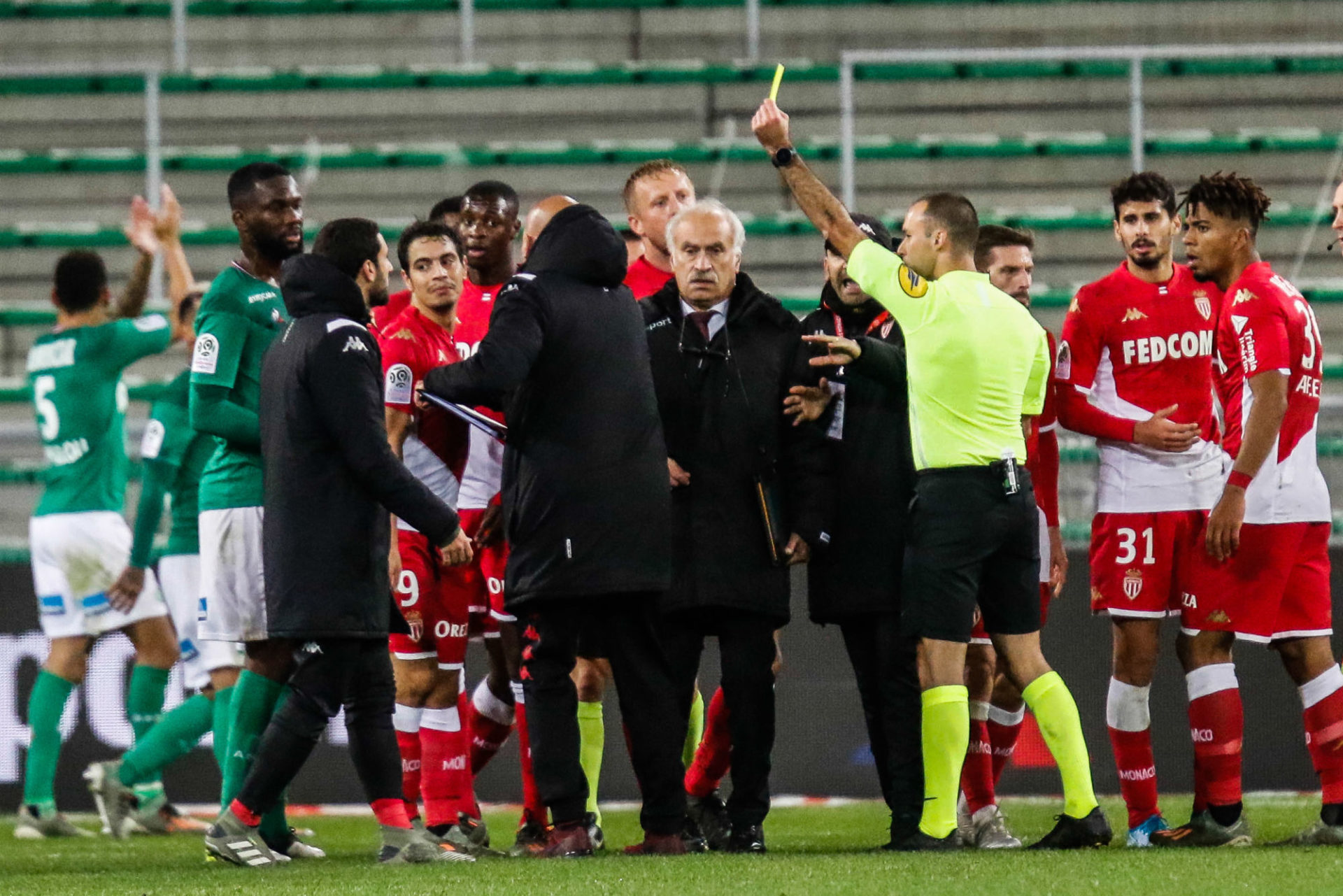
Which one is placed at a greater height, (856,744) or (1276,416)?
(1276,416)

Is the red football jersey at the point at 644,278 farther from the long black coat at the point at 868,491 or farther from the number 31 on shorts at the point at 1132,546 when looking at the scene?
the number 31 on shorts at the point at 1132,546

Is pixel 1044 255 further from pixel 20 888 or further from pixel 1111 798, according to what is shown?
pixel 20 888

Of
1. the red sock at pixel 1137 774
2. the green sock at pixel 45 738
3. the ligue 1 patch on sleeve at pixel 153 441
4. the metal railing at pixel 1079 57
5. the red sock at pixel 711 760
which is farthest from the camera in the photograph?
the metal railing at pixel 1079 57

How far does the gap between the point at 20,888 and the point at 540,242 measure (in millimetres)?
2487

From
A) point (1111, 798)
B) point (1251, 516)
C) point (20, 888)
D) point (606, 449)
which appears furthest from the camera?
point (1111, 798)

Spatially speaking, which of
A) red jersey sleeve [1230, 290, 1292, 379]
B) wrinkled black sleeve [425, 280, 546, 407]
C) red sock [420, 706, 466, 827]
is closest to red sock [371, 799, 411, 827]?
red sock [420, 706, 466, 827]

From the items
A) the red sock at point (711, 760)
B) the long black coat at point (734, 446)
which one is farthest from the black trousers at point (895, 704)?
the red sock at point (711, 760)

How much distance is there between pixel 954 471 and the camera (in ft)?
18.3

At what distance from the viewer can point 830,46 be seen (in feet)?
40.7

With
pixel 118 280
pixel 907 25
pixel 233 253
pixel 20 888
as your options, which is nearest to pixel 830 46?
pixel 907 25

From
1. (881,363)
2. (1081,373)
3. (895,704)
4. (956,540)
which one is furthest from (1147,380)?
(895,704)

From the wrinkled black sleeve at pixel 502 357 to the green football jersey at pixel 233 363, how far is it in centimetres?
A: 91

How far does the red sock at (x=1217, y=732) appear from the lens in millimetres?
5969

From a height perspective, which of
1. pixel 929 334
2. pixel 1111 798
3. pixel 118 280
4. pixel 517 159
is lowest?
pixel 1111 798
